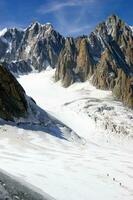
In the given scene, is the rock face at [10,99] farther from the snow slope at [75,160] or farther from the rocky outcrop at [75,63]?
the rocky outcrop at [75,63]

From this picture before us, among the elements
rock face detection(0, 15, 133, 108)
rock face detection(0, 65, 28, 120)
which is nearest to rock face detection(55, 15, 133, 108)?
rock face detection(0, 15, 133, 108)

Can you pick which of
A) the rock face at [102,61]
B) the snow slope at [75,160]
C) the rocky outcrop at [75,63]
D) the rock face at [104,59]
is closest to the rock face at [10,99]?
the snow slope at [75,160]

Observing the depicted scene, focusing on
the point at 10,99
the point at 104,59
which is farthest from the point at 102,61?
the point at 10,99

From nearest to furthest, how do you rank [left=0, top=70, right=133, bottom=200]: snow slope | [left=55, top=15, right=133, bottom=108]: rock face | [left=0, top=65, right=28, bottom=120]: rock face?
[left=0, top=70, right=133, bottom=200]: snow slope < [left=0, top=65, right=28, bottom=120]: rock face < [left=55, top=15, right=133, bottom=108]: rock face

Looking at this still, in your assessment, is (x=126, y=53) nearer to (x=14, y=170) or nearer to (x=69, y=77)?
(x=69, y=77)

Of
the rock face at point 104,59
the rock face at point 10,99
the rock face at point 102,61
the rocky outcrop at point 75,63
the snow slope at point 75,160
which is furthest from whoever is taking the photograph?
the rocky outcrop at point 75,63

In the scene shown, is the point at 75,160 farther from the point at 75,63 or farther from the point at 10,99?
the point at 75,63

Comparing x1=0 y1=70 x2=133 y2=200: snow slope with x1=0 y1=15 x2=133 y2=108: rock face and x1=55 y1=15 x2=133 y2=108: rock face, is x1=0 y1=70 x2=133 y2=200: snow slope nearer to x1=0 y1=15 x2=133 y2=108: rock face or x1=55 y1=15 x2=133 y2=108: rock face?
x1=0 y1=15 x2=133 y2=108: rock face

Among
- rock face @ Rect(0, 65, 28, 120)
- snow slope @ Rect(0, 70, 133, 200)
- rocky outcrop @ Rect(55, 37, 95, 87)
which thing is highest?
rocky outcrop @ Rect(55, 37, 95, 87)

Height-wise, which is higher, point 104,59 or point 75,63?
point 75,63
